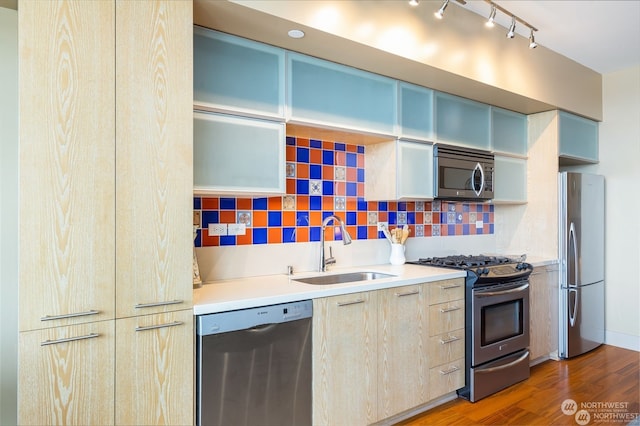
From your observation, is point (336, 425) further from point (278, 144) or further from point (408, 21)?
point (408, 21)

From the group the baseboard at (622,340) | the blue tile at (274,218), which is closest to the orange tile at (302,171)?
the blue tile at (274,218)

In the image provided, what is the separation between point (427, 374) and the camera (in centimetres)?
258

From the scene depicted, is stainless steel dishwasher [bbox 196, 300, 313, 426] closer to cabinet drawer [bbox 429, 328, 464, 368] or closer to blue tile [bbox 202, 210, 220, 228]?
blue tile [bbox 202, 210, 220, 228]

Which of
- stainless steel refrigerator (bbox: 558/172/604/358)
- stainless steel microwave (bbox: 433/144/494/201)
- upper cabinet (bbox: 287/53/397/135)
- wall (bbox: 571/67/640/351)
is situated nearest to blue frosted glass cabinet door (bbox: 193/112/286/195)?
upper cabinet (bbox: 287/53/397/135)

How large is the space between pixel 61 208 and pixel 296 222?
4.97ft

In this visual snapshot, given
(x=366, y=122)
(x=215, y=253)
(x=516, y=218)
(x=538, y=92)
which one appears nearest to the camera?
(x=215, y=253)

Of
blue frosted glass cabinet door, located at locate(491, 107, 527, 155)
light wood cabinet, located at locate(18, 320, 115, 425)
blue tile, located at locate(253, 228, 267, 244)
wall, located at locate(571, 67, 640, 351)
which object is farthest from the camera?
wall, located at locate(571, 67, 640, 351)

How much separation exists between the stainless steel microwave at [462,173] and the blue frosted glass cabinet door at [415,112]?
0.19 meters

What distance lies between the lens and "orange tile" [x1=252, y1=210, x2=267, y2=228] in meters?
2.59

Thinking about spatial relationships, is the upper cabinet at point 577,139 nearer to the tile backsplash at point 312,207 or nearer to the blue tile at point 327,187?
the tile backsplash at point 312,207

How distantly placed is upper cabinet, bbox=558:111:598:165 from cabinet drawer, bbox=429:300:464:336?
2.04 m

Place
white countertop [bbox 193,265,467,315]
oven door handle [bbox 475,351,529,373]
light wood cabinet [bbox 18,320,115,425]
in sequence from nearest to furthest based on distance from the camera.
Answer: light wood cabinet [bbox 18,320,115,425]
white countertop [bbox 193,265,467,315]
oven door handle [bbox 475,351,529,373]

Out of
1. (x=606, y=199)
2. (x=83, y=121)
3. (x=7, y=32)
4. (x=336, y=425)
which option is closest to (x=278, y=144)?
(x=83, y=121)

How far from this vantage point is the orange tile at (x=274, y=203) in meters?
2.66
